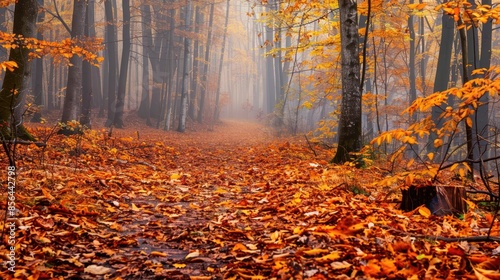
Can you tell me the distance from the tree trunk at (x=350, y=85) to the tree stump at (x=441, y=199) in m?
3.33

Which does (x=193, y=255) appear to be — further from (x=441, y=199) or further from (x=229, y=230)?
(x=441, y=199)

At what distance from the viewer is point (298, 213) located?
4.43m

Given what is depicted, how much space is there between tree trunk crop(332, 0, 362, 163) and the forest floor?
943 mm

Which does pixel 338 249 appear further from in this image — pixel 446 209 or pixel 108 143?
pixel 108 143

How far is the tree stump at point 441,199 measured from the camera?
173 inches

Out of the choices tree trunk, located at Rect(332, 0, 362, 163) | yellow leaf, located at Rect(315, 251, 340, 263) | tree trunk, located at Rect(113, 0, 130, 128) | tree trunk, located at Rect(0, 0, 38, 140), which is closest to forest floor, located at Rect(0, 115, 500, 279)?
yellow leaf, located at Rect(315, 251, 340, 263)

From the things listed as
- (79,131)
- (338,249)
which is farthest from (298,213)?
(79,131)

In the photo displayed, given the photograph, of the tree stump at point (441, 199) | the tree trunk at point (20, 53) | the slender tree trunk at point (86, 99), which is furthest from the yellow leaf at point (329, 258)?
the slender tree trunk at point (86, 99)

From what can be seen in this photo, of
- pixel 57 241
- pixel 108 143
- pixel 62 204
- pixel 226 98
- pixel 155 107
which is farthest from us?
pixel 226 98

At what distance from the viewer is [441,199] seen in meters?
4.41

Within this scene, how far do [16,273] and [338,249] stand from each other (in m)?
2.48

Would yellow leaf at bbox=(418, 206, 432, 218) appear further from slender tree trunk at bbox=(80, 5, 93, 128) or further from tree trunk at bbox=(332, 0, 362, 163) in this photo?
slender tree trunk at bbox=(80, 5, 93, 128)

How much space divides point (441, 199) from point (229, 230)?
2.60 m

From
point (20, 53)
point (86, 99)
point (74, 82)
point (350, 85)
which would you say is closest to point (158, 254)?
point (350, 85)
